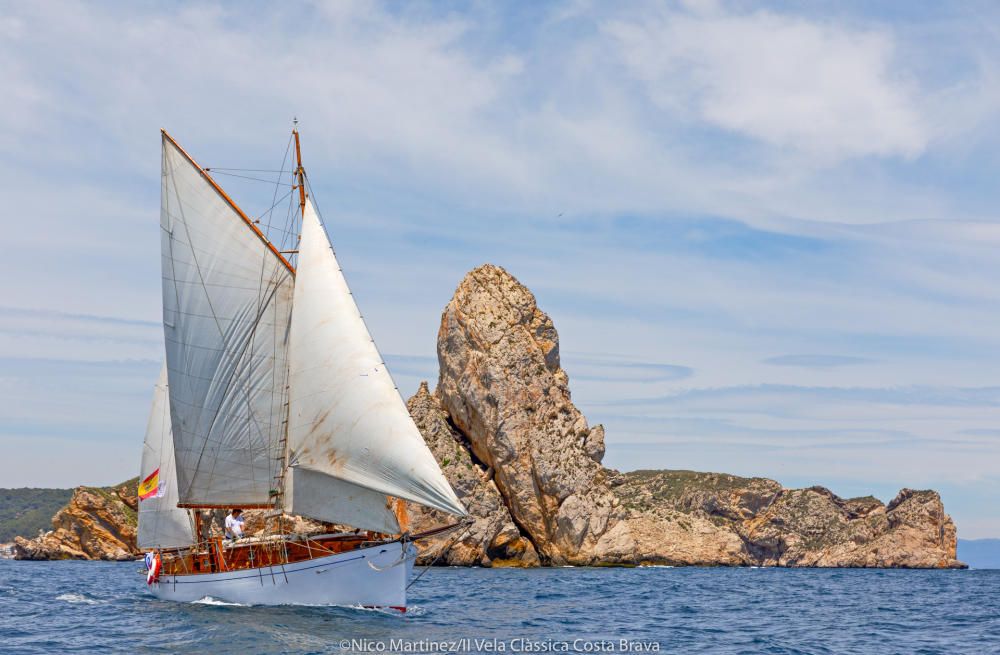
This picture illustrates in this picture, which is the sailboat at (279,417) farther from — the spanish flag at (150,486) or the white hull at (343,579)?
the spanish flag at (150,486)

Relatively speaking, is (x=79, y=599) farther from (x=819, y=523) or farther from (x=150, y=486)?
(x=819, y=523)

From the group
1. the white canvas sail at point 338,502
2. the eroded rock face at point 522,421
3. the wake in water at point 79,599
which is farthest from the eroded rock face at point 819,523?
the white canvas sail at point 338,502

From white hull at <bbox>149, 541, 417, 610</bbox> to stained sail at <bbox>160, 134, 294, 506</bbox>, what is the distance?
516 centimetres

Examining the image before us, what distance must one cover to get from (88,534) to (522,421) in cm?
5258

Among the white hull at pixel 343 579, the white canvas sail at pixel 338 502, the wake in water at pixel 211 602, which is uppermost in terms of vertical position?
the white canvas sail at pixel 338 502

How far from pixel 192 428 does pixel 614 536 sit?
195 ft

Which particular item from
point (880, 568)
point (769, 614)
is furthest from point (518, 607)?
point (880, 568)

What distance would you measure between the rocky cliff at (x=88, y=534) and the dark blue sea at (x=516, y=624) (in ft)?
196

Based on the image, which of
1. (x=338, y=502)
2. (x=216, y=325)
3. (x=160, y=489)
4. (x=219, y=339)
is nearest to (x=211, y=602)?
(x=338, y=502)

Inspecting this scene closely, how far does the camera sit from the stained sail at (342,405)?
3266 centimetres

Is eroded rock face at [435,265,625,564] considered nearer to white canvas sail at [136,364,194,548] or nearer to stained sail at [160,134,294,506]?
white canvas sail at [136,364,194,548]

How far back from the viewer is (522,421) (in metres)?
93.4

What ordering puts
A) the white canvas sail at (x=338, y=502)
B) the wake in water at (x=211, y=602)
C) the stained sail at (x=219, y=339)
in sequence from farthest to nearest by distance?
Result: the stained sail at (x=219, y=339) → the wake in water at (x=211, y=602) → the white canvas sail at (x=338, y=502)

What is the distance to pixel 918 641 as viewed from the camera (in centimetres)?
3098
